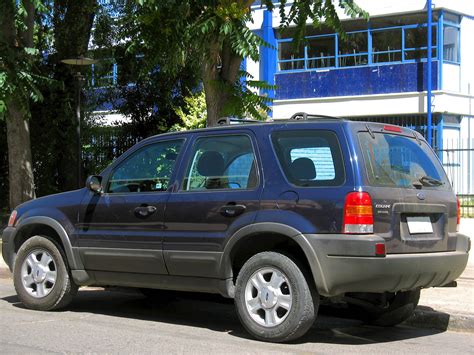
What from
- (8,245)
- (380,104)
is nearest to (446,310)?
(8,245)

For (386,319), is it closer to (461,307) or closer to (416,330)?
(416,330)

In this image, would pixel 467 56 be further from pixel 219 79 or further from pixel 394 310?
pixel 394 310

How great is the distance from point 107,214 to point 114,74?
A: 13391 millimetres

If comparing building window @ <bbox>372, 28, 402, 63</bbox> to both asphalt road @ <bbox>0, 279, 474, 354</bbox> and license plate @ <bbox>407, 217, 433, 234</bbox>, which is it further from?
license plate @ <bbox>407, 217, 433, 234</bbox>

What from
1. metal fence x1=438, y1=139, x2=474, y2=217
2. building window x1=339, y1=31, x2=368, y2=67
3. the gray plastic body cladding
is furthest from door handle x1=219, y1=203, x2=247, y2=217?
building window x1=339, y1=31, x2=368, y2=67

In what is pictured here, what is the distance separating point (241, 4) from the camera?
9164mm

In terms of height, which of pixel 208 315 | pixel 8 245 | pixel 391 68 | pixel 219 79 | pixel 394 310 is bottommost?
pixel 208 315

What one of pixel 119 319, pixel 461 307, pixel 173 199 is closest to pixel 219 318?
pixel 119 319

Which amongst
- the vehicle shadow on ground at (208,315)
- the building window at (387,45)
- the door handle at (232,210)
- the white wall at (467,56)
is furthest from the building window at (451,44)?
the door handle at (232,210)

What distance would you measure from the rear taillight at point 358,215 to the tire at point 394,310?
126 cm

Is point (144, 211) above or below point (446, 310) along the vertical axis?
above

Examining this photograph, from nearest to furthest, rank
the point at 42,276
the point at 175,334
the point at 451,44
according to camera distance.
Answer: the point at 175,334
the point at 42,276
the point at 451,44

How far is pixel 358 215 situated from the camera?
5.62m

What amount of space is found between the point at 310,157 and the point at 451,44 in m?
19.0
